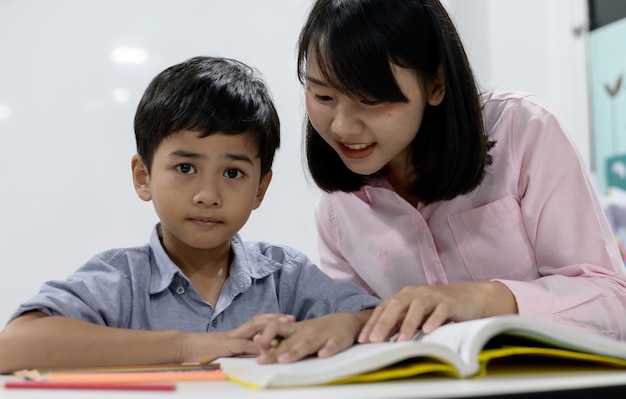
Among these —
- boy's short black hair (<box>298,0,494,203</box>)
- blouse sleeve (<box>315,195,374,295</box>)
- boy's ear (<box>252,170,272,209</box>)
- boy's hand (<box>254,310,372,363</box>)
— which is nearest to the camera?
boy's hand (<box>254,310,372,363</box>)

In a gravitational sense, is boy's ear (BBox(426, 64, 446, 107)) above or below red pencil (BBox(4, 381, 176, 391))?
above

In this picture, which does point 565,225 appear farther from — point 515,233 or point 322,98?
point 322,98

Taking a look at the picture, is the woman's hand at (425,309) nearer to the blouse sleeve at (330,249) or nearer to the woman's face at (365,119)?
the woman's face at (365,119)

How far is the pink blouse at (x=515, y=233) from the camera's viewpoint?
3.39 feet

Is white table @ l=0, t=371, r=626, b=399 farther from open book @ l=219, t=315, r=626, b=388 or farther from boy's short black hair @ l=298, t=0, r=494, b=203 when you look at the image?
boy's short black hair @ l=298, t=0, r=494, b=203

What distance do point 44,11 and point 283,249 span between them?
1.01 meters

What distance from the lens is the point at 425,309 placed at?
0.81m

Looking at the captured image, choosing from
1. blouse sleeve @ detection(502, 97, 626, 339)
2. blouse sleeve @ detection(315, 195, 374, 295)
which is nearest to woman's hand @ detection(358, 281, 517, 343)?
blouse sleeve @ detection(502, 97, 626, 339)

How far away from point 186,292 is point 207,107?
29 cm

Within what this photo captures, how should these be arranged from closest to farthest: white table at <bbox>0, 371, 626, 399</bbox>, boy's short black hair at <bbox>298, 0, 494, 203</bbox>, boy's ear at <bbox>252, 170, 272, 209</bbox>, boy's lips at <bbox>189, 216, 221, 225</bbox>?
1. white table at <bbox>0, 371, 626, 399</bbox>
2. boy's short black hair at <bbox>298, 0, 494, 203</bbox>
3. boy's lips at <bbox>189, 216, 221, 225</bbox>
4. boy's ear at <bbox>252, 170, 272, 209</bbox>

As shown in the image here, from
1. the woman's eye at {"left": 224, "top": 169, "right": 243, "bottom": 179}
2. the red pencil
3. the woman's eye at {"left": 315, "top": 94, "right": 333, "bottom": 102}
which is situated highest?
the woman's eye at {"left": 315, "top": 94, "right": 333, "bottom": 102}

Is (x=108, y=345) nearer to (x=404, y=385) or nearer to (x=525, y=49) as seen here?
(x=404, y=385)

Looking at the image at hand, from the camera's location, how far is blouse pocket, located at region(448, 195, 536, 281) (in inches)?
A: 47.2

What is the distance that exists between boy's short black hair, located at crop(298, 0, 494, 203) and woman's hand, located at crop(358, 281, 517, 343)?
30 cm
